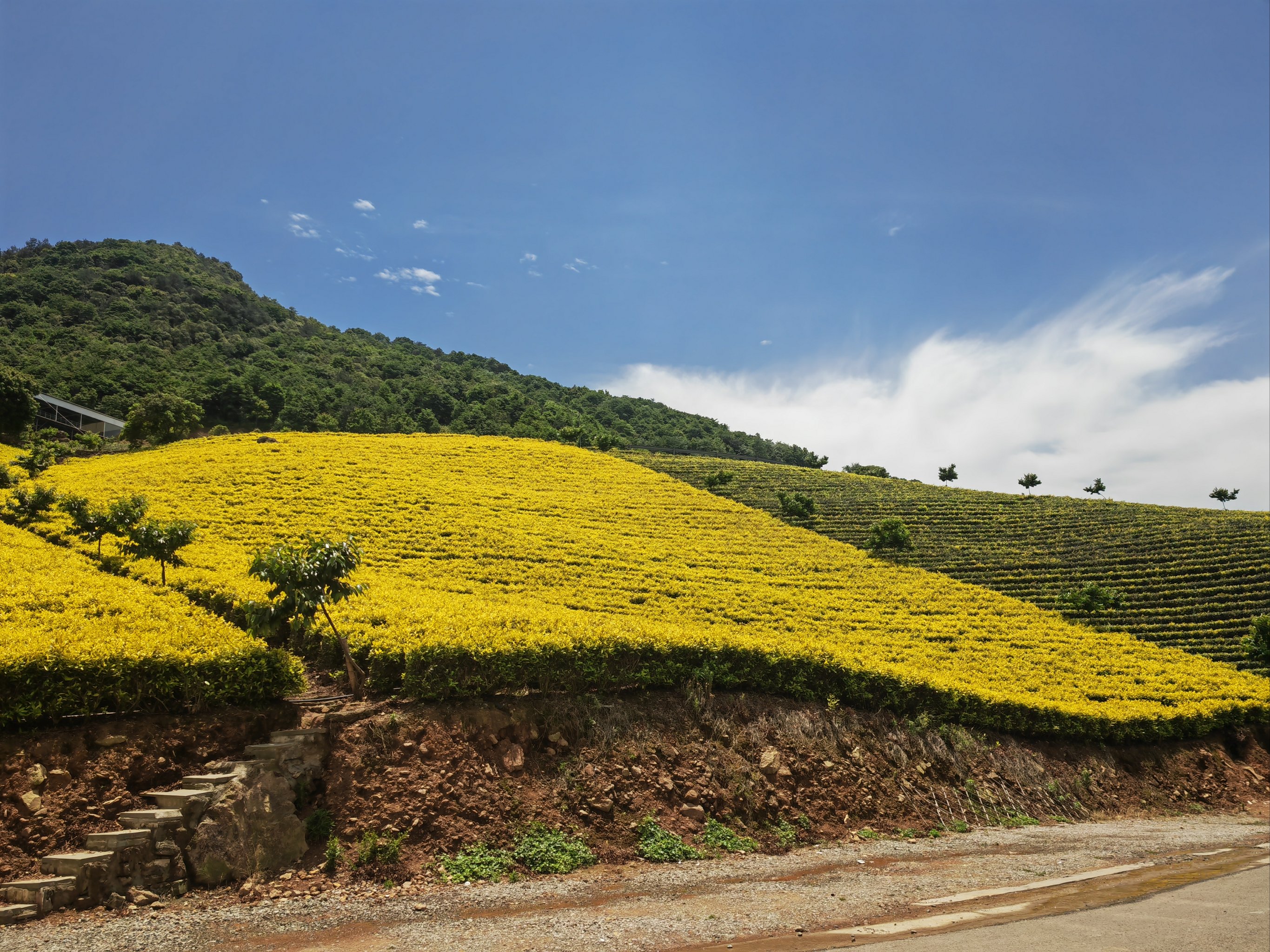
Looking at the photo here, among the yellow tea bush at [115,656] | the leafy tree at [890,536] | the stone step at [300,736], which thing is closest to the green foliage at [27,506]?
the yellow tea bush at [115,656]

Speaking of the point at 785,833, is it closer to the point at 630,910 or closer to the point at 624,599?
the point at 630,910

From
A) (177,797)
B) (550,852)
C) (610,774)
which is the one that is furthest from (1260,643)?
(177,797)

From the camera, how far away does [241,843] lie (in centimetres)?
786

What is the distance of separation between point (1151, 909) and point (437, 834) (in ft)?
31.0

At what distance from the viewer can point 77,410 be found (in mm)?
48125

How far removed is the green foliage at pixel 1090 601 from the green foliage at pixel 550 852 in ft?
78.2

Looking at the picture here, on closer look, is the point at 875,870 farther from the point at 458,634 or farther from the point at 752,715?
the point at 458,634

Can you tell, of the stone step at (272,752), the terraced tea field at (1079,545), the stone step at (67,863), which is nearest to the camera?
the stone step at (67,863)

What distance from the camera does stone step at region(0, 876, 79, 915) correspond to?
6.74 m

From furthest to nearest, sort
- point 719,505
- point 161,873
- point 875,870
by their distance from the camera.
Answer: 1. point 719,505
2. point 875,870
3. point 161,873

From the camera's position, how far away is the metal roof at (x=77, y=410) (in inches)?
1896

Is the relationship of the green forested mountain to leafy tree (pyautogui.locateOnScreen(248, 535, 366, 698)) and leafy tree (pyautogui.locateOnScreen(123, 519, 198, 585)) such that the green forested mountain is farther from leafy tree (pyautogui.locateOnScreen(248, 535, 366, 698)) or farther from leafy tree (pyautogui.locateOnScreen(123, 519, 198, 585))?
leafy tree (pyautogui.locateOnScreen(248, 535, 366, 698))

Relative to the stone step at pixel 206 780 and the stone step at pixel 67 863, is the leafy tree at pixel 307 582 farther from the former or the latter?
the stone step at pixel 67 863

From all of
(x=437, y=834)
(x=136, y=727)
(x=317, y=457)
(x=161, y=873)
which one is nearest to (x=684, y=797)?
(x=437, y=834)
